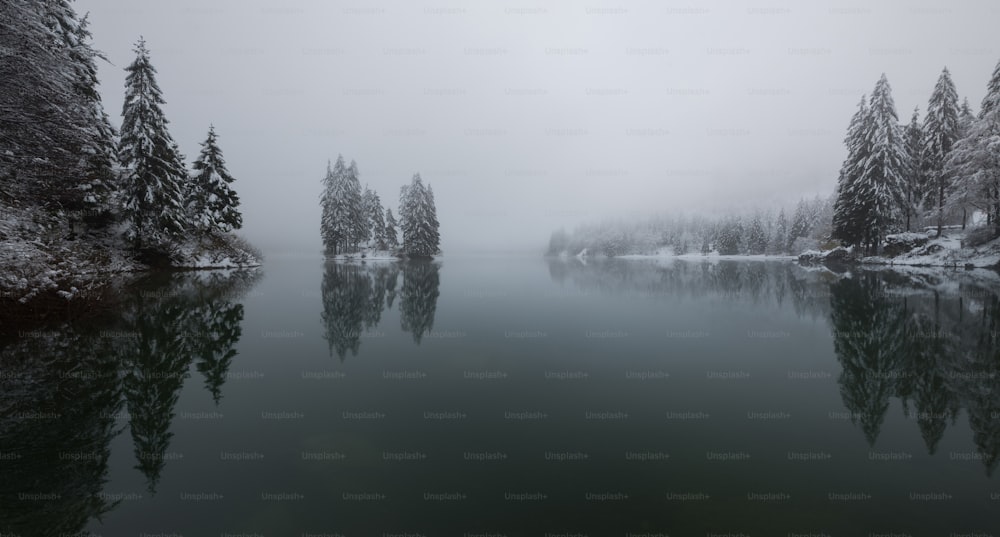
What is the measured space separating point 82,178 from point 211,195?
19.3 m

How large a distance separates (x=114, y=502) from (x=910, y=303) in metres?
26.7

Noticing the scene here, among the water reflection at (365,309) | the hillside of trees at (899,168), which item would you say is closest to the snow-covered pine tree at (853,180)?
the hillside of trees at (899,168)

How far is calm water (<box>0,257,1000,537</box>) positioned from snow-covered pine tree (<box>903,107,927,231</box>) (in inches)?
1737

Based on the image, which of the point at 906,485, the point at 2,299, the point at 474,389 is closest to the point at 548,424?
the point at 474,389

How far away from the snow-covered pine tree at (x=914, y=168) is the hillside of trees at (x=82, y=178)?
6964 centimetres

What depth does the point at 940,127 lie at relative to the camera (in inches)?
1714

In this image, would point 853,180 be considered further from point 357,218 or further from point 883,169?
point 357,218

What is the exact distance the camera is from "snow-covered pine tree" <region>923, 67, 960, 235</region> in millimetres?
43053

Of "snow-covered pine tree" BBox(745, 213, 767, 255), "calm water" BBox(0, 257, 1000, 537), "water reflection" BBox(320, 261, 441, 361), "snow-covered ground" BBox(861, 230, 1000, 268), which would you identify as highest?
"snow-covered pine tree" BBox(745, 213, 767, 255)

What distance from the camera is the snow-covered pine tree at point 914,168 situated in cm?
A: 4553

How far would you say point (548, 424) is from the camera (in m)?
7.50

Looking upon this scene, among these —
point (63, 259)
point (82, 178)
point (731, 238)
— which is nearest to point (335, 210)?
point (82, 178)

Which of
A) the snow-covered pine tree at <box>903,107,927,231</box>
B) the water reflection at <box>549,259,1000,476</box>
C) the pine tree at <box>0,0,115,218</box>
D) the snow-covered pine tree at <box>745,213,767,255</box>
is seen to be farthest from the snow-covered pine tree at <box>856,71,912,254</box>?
the snow-covered pine tree at <box>745,213,767,255</box>

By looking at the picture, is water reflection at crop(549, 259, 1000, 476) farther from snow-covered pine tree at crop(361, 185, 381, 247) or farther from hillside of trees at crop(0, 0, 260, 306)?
snow-covered pine tree at crop(361, 185, 381, 247)
